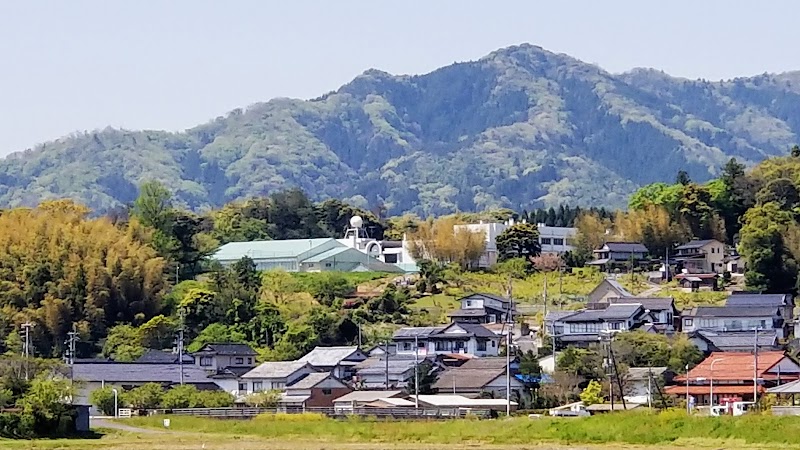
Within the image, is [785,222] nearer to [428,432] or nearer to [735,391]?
[735,391]

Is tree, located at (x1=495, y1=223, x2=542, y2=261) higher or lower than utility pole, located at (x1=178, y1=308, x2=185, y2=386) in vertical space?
higher

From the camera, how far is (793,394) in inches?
1492

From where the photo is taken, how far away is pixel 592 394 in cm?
3969

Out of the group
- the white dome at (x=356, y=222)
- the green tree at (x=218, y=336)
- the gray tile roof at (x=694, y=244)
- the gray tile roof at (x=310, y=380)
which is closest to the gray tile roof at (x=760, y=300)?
the gray tile roof at (x=694, y=244)

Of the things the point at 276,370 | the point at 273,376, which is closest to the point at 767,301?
the point at 276,370

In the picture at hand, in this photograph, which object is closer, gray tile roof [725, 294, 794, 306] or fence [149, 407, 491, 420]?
fence [149, 407, 491, 420]

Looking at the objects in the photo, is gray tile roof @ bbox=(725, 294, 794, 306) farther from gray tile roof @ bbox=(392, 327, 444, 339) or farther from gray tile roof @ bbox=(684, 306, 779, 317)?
gray tile roof @ bbox=(392, 327, 444, 339)

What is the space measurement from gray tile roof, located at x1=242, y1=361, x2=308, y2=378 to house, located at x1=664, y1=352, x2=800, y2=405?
11.5 meters

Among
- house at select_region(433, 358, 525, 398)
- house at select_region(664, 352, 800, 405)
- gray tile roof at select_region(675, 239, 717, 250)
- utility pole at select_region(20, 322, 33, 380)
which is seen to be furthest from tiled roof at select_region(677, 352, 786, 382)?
utility pole at select_region(20, 322, 33, 380)

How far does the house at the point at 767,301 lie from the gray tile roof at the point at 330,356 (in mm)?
13949

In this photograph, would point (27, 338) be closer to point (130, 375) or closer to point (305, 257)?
point (130, 375)

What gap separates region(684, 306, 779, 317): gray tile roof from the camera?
49.9 meters

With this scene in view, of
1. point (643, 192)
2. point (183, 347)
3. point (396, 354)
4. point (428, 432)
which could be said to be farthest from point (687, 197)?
point (428, 432)

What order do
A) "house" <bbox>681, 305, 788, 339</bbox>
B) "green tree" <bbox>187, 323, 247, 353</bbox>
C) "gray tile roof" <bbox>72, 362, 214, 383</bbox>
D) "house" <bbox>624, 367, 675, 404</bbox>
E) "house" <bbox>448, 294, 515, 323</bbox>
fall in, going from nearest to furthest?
"house" <bbox>624, 367, 675, 404</bbox> < "gray tile roof" <bbox>72, 362, 214, 383</bbox> < "house" <bbox>681, 305, 788, 339</bbox> < "green tree" <bbox>187, 323, 247, 353</bbox> < "house" <bbox>448, 294, 515, 323</bbox>
